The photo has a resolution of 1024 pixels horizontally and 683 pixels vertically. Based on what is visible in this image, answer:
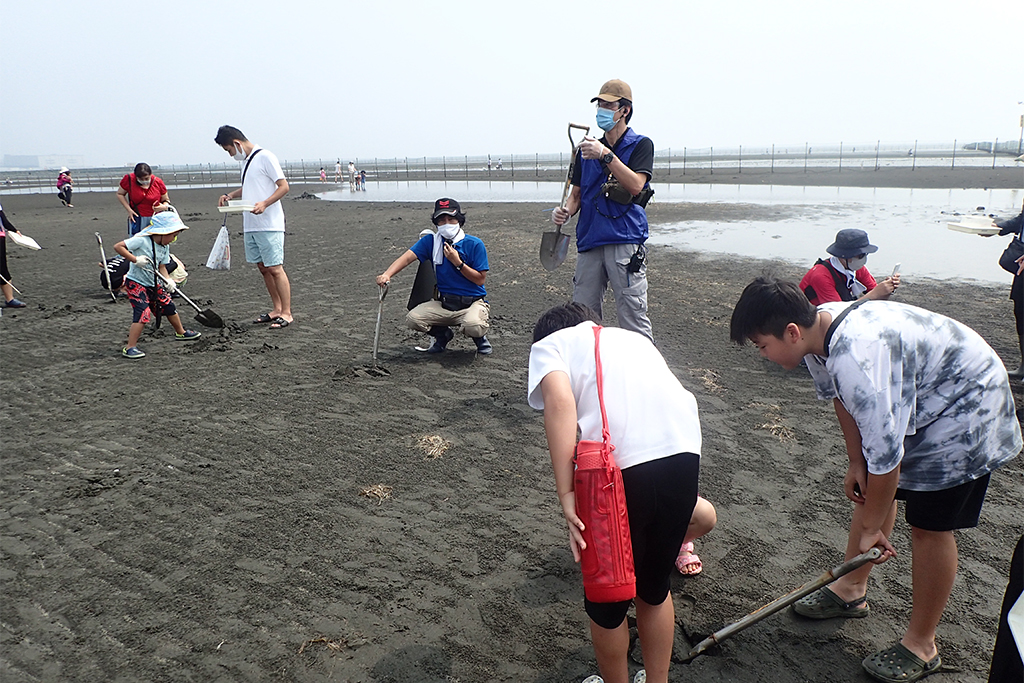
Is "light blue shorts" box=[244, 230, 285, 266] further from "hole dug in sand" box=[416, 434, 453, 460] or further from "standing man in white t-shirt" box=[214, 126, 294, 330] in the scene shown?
"hole dug in sand" box=[416, 434, 453, 460]

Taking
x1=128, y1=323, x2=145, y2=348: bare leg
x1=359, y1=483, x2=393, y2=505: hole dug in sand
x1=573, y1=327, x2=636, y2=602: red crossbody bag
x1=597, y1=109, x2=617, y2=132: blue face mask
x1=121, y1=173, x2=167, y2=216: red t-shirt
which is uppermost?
x1=597, y1=109, x2=617, y2=132: blue face mask

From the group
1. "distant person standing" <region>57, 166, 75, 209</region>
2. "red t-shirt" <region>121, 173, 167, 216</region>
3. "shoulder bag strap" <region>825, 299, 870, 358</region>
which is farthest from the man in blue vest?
"distant person standing" <region>57, 166, 75, 209</region>

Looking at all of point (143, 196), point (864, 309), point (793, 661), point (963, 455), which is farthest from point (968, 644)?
point (143, 196)

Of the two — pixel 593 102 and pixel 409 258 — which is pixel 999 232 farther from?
pixel 409 258

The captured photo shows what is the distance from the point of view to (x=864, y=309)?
2.16 meters

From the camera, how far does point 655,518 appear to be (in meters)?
2.08

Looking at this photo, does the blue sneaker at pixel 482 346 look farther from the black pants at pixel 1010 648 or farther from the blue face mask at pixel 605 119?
the black pants at pixel 1010 648

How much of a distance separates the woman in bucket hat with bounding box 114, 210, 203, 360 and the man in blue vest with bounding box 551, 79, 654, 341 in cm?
410

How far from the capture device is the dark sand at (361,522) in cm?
274

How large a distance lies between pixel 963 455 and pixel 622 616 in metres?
1.32

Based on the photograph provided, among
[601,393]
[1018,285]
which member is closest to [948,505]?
[601,393]

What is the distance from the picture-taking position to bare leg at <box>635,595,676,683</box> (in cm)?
225

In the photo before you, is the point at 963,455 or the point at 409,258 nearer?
the point at 963,455

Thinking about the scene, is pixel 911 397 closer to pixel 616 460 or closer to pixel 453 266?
pixel 616 460
